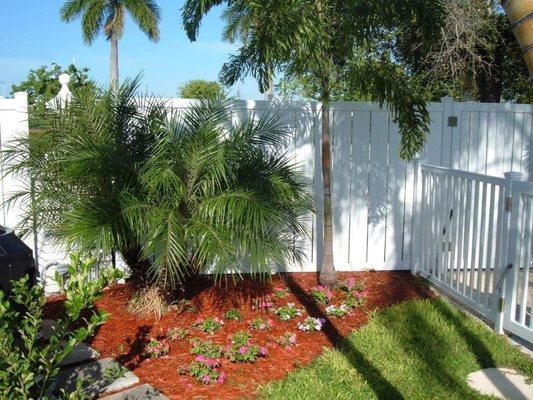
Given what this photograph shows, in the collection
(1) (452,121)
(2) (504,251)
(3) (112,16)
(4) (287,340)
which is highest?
(3) (112,16)

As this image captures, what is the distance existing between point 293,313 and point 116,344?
1.56 m

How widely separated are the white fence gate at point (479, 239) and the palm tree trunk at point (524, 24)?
3.11 m

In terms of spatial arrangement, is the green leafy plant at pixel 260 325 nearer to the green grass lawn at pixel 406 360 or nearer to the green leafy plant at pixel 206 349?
the green leafy plant at pixel 206 349

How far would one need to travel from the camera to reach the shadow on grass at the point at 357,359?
382cm

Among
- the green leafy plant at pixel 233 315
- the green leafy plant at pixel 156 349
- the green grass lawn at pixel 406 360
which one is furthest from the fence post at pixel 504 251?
the green leafy plant at pixel 156 349

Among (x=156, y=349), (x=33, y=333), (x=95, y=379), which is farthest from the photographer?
(x=156, y=349)

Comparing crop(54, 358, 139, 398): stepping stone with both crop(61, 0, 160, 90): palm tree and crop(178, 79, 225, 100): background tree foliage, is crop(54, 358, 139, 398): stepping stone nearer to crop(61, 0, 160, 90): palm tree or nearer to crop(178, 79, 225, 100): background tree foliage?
crop(178, 79, 225, 100): background tree foliage

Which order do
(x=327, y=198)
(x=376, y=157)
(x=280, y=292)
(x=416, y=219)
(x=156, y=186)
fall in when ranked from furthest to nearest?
(x=416, y=219)
(x=376, y=157)
(x=327, y=198)
(x=280, y=292)
(x=156, y=186)

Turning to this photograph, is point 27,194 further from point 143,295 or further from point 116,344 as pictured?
point 116,344

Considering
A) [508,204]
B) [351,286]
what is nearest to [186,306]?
[351,286]

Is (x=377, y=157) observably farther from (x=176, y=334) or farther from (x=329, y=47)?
(x=176, y=334)

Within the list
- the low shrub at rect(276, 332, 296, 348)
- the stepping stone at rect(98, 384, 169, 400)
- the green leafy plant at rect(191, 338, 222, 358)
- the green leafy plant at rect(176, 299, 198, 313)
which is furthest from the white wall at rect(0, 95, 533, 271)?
the stepping stone at rect(98, 384, 169, 400)

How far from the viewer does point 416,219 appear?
6660 mm

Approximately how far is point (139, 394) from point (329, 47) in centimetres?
355
